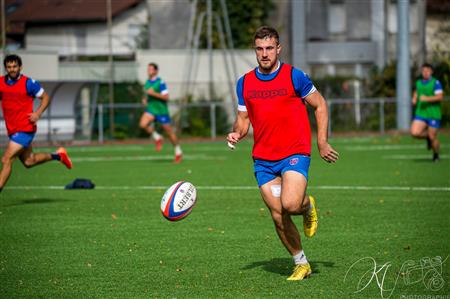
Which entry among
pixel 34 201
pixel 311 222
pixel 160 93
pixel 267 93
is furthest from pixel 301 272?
pixel 160 93

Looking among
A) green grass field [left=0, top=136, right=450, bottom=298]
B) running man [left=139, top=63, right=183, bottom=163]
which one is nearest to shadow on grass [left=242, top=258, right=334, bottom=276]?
green grass field [left=0, top=136, right=450, bottom=298]

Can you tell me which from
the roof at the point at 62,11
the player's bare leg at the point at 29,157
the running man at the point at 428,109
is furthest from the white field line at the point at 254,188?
the roof at the point at 62,11

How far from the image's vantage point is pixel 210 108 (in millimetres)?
39625

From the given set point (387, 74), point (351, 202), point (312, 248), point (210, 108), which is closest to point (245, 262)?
point (312, 248)

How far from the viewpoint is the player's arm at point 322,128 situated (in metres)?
8.80

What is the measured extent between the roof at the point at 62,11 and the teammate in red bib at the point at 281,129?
41788 millimetres

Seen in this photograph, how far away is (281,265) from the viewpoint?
976cm

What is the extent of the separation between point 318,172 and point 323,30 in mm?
30041

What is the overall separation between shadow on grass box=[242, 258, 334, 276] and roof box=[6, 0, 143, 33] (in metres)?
41.3

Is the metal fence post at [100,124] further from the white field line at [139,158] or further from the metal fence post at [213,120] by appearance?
the white field line at [139,158]

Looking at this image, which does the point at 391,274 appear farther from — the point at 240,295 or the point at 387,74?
the point at 387,74

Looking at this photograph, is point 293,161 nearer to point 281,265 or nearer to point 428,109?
point 281,265

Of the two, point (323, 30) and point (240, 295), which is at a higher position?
point (323, 30)

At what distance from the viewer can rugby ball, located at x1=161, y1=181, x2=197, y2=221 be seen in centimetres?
940
